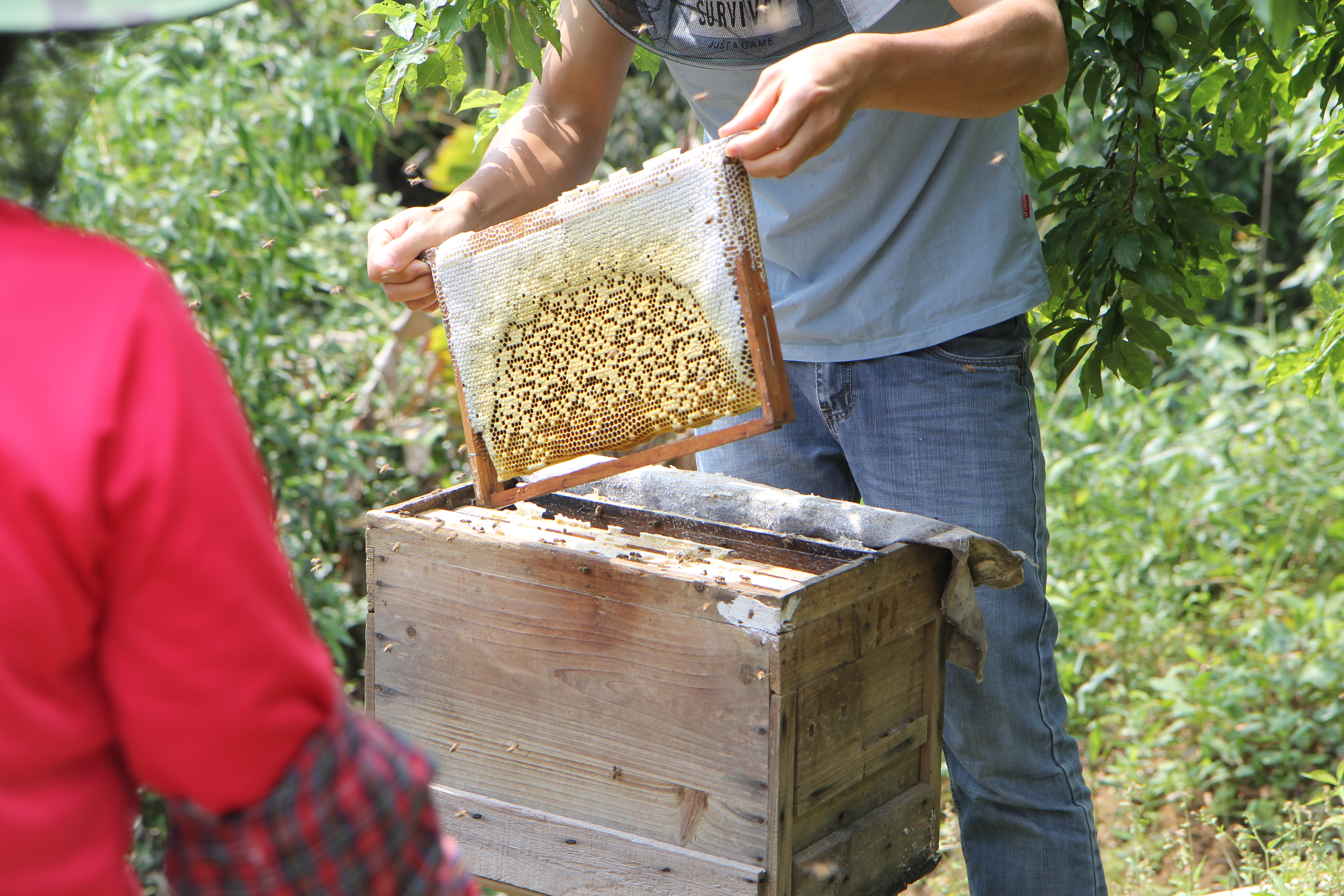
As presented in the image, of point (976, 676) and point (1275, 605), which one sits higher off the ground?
point (976, 676)

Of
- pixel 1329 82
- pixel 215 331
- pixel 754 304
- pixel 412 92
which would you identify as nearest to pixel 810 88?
pixel 754 304

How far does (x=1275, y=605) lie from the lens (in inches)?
131

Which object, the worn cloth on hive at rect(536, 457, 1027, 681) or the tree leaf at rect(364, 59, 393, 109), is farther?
the tree leaf at rect(364, 59, 393, 109)

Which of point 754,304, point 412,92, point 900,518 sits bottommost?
point 900,518

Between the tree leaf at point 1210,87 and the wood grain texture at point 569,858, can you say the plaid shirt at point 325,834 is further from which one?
the tree leaf at point 1210,87

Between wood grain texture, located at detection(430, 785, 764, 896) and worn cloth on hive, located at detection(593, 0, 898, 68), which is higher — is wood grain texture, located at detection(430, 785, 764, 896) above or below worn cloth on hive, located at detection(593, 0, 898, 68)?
below

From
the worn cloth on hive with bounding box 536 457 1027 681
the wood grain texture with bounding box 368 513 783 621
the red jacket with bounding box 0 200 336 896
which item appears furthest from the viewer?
the worn cloth on hive with bounding box 536 457 1027 681

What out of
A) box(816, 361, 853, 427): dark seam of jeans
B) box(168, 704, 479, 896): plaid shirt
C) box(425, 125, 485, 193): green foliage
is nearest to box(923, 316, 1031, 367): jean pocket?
box(816, 361, 853, 427): dark seam of jeans

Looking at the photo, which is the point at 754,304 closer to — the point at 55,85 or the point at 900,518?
the point at 900,518

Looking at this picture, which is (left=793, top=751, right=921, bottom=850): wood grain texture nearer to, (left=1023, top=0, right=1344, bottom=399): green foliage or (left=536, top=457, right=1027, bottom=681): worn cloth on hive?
(left=536, top=457, right=1027, bottom=681): worn cloth on hive

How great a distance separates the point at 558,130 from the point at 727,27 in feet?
1.22

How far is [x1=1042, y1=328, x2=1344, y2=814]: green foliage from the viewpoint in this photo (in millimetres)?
2830

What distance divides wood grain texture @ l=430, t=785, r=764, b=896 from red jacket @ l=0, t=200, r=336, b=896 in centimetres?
78

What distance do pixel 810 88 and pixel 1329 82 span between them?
1.03m
